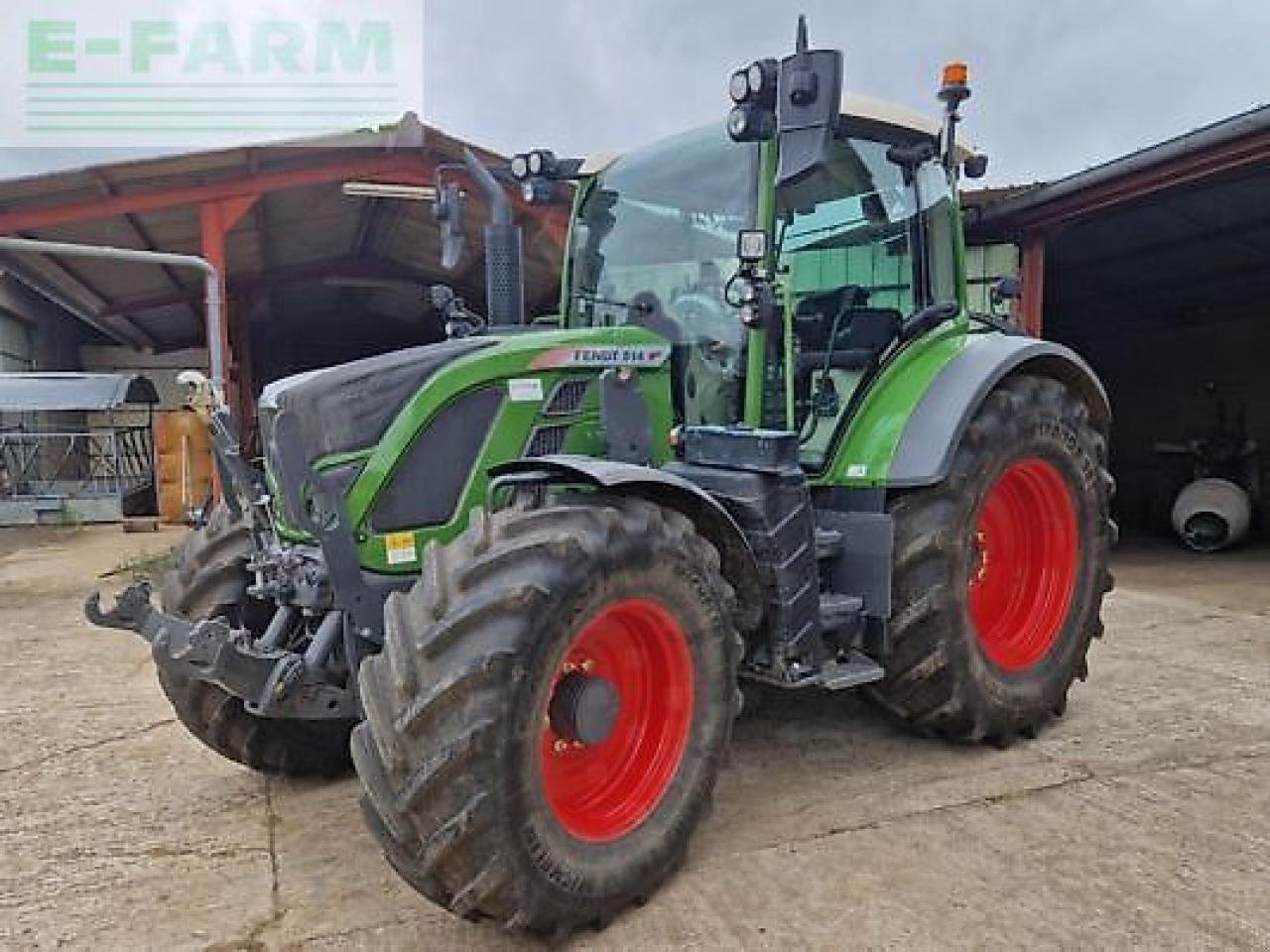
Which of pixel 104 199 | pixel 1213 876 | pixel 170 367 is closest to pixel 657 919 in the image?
pixel 1213 876

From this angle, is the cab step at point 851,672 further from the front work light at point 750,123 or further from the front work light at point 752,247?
the front work light at point 750,123

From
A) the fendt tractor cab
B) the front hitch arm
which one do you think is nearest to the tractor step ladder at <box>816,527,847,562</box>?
the fendt tractor cab

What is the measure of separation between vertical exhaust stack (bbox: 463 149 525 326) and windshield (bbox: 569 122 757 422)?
0.26m

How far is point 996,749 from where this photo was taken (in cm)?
375

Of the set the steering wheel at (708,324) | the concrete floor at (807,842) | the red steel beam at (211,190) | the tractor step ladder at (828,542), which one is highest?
the red steel beam at (211,190)

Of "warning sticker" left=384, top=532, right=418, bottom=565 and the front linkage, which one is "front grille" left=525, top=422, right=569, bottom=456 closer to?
"warning sticker" left=384, top=532, right=418, bottom=565

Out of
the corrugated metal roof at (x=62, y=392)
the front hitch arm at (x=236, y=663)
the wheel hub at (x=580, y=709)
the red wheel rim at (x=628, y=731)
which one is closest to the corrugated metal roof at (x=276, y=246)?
the corrugated metal roof at (x=62, y=392)

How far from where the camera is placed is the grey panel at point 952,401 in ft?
11.1

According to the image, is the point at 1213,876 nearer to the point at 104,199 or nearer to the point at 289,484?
the point at 289,484

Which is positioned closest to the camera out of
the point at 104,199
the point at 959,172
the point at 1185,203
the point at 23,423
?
the point at 959,172

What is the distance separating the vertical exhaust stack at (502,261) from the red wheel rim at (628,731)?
4.99ft

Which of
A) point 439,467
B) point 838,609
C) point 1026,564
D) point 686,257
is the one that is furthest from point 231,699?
point 1026,564

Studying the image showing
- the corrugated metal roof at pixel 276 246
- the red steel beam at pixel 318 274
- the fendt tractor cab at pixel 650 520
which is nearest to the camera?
the fendt tractor cab at pixel 650 520

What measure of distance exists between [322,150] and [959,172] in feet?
24.5
